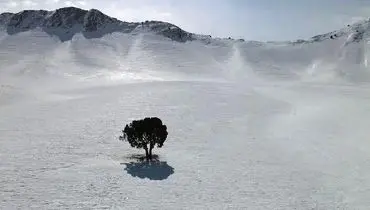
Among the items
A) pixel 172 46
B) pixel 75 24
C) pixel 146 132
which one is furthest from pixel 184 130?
pixel 75 24

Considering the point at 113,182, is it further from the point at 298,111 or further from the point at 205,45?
the point at 205,45

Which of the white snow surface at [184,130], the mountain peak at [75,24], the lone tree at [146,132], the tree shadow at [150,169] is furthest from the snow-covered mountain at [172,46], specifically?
the tree shadow at [150,169]

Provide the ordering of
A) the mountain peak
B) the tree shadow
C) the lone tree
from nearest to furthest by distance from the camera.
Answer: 1. the tree shadow
2. the lone tree
3. the mountain peak

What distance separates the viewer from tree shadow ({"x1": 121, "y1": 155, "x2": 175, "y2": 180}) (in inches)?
1950

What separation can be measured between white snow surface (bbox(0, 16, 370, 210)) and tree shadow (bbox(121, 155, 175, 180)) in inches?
12.9

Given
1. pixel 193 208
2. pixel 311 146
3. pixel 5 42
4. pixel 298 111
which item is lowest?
pixel 193 208

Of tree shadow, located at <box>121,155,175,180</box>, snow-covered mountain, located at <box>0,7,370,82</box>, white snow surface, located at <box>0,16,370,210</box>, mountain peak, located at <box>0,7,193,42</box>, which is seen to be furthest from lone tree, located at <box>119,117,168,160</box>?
mountain peak, located at <box>0,7,193,42</box>

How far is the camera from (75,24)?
605ft

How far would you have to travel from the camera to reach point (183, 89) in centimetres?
10831

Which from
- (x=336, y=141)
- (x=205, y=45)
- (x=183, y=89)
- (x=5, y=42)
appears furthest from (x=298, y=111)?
(x=5, y=42)

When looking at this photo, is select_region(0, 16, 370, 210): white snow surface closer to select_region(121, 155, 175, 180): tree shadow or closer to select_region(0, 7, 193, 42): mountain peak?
select_region(121, 155, 175, 180): tree shadow

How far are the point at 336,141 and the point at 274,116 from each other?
18.1m

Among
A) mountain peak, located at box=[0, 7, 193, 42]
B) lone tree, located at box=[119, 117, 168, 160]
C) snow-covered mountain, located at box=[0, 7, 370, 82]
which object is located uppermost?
mountain peak, located at box=[0, 7, 193, 42]

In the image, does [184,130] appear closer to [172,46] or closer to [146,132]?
[146,132]
